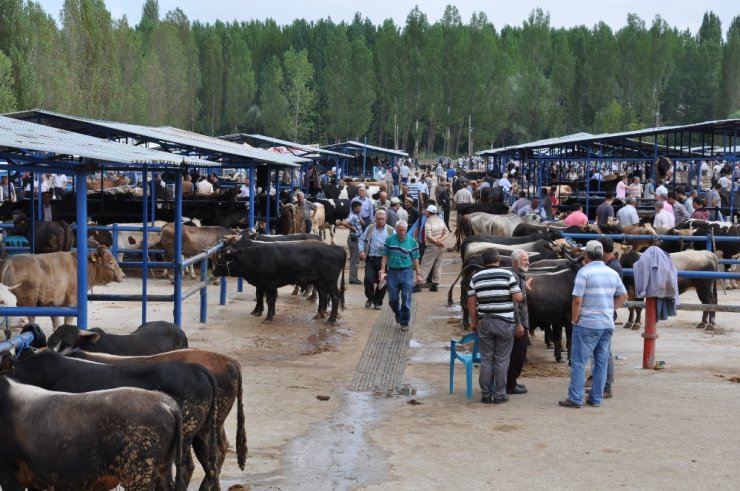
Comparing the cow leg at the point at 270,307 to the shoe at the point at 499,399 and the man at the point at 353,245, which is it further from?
the shoe at the point at 499,399

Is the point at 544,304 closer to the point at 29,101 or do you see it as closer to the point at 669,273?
the point at 669,273

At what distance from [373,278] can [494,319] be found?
6.76 metres

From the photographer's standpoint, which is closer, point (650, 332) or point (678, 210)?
point (650, 332)

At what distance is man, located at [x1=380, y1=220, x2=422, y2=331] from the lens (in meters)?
15.8

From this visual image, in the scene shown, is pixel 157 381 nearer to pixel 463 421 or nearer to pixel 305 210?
pixel 463 421

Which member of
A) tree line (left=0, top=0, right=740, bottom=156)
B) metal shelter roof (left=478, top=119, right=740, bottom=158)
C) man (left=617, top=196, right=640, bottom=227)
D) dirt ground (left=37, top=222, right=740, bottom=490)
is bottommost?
dirt ground (left=37, top=222, right=740, bottom=490)

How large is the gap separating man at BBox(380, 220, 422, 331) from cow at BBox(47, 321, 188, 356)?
20.5ft

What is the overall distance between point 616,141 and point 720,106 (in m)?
73.1

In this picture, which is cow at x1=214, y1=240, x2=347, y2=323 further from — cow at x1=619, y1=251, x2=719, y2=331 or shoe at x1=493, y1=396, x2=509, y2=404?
shoe at x1=493, y1=396, x2=509, y2=404

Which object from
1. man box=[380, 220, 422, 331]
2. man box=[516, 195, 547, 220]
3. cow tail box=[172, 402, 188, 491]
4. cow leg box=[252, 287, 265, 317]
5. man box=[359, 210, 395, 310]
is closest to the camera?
cow tail box=[172, 402, 188, 491]

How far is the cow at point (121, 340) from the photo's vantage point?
8.34 metres

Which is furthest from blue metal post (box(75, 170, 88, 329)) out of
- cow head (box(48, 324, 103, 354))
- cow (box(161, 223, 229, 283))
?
cow (box(161, 223, 229, 283))

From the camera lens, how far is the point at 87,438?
21.4ft

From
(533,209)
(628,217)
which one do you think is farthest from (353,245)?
(533,209)
